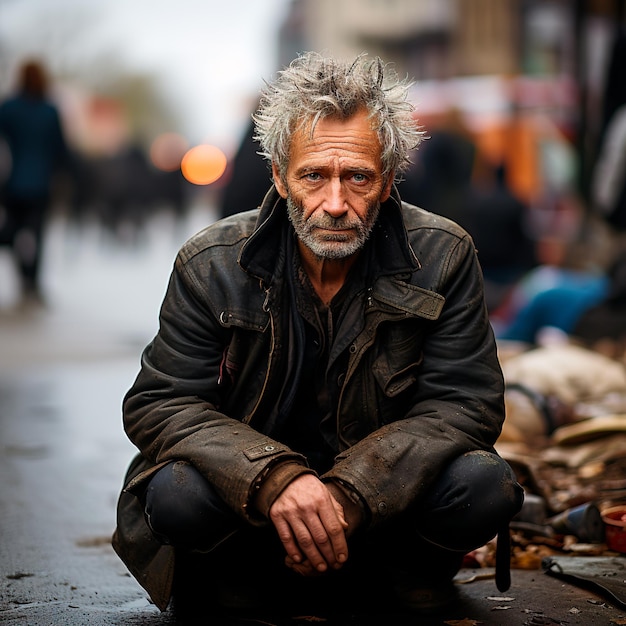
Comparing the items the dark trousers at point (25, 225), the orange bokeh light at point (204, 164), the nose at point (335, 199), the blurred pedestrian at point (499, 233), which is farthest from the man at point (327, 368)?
the orange bokeh light at point (204, 164)

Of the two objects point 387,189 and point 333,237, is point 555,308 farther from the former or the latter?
point 333,237

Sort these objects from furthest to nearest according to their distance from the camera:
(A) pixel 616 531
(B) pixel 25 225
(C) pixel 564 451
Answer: (B) pixel 25 225
(C) pixel 564 451
(A) pixel 616 531

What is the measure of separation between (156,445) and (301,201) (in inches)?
32.7

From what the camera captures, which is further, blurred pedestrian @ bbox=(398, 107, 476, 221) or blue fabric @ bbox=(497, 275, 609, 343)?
blurred pedestrian @ bbox=(398, 107, 476, 221)

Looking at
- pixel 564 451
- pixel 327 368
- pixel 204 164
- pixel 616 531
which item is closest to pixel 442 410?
pixel 327 368

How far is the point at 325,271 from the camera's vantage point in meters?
4.08

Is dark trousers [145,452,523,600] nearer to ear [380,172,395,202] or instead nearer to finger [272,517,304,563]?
finger [272,517,304,563]

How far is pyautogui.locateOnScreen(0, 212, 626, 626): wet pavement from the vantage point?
4.01 metres

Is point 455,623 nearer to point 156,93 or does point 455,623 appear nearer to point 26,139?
point 26,139

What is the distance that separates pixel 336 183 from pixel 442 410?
2.38ft

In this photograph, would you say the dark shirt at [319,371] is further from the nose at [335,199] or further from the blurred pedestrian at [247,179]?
the blurred pedestrian at [247,179]

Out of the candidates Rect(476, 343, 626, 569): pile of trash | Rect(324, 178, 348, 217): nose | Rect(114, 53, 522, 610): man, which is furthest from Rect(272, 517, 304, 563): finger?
Rect(476, 343, 626, 569): pile of trash

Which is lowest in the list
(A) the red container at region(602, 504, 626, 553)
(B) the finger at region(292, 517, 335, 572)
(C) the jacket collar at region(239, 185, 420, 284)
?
(A) the red container at region(602, 504, 626, 553)

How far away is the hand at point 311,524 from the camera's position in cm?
352
